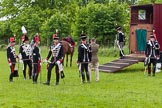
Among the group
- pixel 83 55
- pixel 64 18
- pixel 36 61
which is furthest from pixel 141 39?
pixel 64 18

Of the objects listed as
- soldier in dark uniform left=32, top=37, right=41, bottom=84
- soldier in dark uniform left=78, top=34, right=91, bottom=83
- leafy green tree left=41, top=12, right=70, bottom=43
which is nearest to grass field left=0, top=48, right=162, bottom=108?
soldier in dark uniform left=32, top=37, right=41, bottom=84

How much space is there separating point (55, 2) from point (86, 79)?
46323 mm

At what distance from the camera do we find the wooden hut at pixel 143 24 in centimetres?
2472

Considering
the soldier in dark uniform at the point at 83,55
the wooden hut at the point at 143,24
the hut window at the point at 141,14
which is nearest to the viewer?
the soldier in dark uniform at the point at 83,55

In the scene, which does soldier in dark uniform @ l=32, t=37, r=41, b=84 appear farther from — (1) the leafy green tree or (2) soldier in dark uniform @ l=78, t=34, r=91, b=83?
(1) the leafy green tree

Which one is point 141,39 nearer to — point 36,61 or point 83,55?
point 83,55

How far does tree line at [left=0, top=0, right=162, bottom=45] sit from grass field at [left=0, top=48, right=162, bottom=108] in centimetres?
2659

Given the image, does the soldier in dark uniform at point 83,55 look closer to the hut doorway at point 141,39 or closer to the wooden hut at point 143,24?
the wooden hut at point 143,24

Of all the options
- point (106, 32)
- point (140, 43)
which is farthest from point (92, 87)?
point (106, 32)

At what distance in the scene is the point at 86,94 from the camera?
14539mm

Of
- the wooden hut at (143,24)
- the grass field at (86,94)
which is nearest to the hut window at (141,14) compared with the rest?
the wooden hut at (143,24)

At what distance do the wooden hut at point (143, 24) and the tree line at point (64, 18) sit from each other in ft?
56.2

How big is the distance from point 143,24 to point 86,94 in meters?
12.6

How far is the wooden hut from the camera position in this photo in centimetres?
2472
